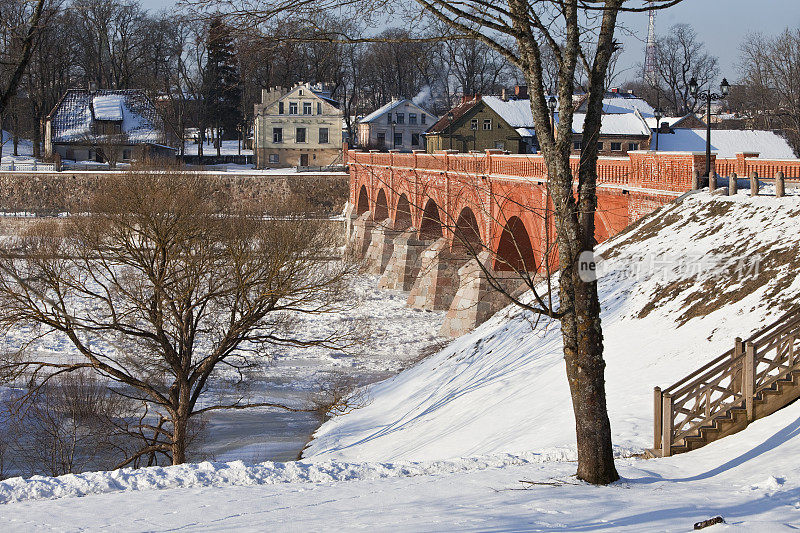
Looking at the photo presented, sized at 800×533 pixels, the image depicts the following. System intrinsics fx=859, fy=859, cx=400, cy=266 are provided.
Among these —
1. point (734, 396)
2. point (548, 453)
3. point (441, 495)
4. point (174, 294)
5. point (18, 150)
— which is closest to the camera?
point (441, 495)

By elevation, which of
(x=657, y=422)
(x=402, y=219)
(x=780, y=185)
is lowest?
(x=657, y=422)

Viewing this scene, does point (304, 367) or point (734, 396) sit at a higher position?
point (734, 396)

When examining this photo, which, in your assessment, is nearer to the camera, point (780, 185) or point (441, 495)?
point (441, 495)

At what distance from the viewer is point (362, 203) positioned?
5612cm

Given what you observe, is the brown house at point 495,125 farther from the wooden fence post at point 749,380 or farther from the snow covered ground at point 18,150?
the wooden fence post at point 749,380

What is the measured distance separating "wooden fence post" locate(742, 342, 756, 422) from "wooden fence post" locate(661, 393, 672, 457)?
84cm

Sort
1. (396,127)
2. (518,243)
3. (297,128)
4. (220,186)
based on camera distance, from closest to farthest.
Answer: (518,243)
(220,186)
(297,128)
(396,127)

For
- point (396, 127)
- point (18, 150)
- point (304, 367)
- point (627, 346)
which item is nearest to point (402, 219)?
point (304, 367)

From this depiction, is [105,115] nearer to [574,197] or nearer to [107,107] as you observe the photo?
[107,107]

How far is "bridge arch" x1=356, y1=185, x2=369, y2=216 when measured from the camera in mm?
55000

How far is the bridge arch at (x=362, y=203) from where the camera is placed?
55.0 m

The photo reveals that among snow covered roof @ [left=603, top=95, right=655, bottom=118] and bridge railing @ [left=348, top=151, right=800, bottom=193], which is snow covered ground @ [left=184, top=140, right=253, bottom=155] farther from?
bridge railing @ [left=348, top=151, right=800, bottom=193]

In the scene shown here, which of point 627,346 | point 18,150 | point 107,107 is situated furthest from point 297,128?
point 627,346

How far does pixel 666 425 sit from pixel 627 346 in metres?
5.27
